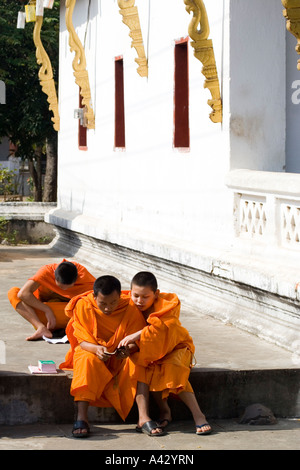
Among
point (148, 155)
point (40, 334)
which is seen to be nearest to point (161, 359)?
point (40, 334)

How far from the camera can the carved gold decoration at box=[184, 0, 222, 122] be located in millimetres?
8672

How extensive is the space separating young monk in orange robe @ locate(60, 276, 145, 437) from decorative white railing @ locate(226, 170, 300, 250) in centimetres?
173

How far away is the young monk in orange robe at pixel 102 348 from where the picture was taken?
6.20m

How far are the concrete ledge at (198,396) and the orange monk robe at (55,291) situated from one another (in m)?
1.60

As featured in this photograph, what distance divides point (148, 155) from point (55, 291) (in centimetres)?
359

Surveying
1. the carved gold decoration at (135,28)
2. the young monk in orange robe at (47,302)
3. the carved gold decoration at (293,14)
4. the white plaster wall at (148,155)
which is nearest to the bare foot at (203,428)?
the young monk in orange robe at (47,302)

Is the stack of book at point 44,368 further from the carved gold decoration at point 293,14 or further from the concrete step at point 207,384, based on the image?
the carved gold decoration at point 293,14

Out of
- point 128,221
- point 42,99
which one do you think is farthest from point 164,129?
point 42,99

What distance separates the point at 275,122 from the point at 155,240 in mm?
2295

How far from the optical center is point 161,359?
6348 millimetres

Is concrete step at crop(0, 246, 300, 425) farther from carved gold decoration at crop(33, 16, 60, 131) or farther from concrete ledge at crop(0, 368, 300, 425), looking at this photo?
carved gold decoration at crop(33, 16, 60, 131)

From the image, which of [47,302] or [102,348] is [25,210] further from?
[102,348]

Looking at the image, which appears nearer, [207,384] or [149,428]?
[149,428]

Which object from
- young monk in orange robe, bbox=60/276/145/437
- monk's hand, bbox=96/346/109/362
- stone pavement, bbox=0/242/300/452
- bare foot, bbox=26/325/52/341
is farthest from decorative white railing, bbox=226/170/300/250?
monk's hand, bbox=96/346/109/362
